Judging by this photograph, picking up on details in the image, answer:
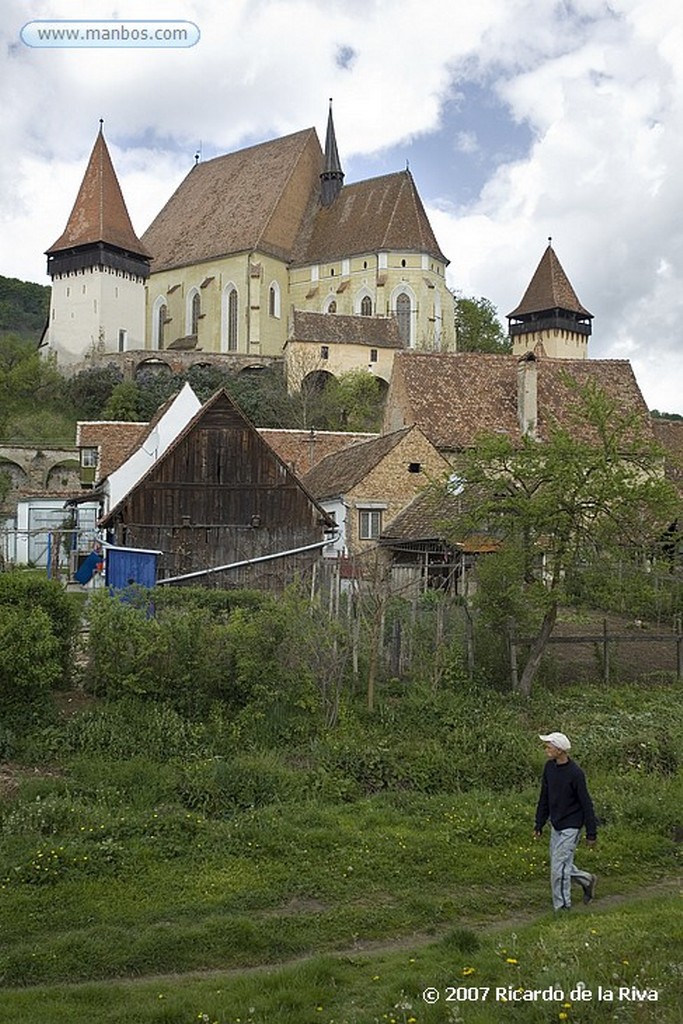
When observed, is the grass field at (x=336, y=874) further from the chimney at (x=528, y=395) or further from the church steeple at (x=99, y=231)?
the church steeple at (x=99, y=231)

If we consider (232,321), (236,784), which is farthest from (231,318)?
(236,784)

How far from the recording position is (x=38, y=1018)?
288 inches

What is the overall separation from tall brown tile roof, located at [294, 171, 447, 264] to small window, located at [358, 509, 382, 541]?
147 feet

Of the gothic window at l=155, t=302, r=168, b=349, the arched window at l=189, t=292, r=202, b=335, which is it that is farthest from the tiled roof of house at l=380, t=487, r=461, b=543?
the gothic window at l=155, t=302, r=168, b=349

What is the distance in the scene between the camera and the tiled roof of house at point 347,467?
27742 mm

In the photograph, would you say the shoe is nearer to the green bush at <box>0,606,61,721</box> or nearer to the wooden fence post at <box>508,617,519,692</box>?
the wooden fence post at <box>508,617,519,692</box>

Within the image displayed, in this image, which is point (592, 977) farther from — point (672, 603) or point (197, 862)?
point (672, 603)

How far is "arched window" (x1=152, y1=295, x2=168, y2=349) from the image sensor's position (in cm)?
7562

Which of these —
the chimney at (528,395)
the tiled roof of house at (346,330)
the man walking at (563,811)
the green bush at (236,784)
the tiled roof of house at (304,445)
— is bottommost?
the green bush at (236,784)

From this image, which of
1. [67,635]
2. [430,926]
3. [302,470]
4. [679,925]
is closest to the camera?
[679,925]

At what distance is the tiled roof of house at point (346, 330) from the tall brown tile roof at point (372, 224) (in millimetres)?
8972

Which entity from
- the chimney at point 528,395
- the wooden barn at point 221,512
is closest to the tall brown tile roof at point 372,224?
the chimney at point 528,395

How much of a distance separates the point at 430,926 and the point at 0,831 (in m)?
4.57

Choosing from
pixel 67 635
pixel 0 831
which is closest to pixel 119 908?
pixel 0 831
